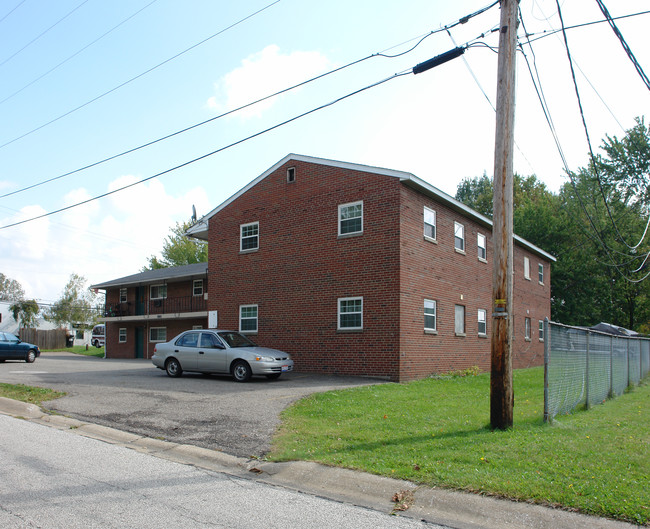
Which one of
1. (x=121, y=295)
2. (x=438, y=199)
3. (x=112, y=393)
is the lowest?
(x=112, y=393)

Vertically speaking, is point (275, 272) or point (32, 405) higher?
point (275, 272)

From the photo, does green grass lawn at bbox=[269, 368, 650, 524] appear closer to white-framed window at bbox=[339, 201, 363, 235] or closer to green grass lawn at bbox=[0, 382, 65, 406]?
green grass lawn at bbox=[0, 382, 65, 406]

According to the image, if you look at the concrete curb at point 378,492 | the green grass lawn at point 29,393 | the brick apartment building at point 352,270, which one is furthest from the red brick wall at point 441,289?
the concrete curb at point 378,492

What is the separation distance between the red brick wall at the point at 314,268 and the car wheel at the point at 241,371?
3.37 meters

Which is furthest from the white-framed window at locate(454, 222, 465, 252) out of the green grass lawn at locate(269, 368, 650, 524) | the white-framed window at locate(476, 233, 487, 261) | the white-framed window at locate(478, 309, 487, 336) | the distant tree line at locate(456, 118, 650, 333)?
the distant tree line at locate(456, 118, 650, 333)

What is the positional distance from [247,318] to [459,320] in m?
7.95

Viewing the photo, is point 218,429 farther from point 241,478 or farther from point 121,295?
point 121,295

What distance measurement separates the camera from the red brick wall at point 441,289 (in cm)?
1752

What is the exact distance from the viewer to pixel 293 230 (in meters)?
19.9

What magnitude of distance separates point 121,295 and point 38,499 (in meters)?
33.4

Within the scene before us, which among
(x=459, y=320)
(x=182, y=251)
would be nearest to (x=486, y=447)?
(x=459, y=320)

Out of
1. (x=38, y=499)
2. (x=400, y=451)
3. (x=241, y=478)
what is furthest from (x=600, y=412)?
(x=38, y=499)

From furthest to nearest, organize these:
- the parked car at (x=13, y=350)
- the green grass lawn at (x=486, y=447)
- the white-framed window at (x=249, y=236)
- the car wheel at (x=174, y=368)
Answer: the parked car at (x=13, y=350)
the white-framed window at (x=249, y=236)
the car wheel at (x=174, y=368)
the green grass lawn at (x=486, y=447)

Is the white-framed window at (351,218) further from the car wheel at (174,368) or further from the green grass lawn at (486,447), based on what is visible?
the green grass lawn at (486,447)
